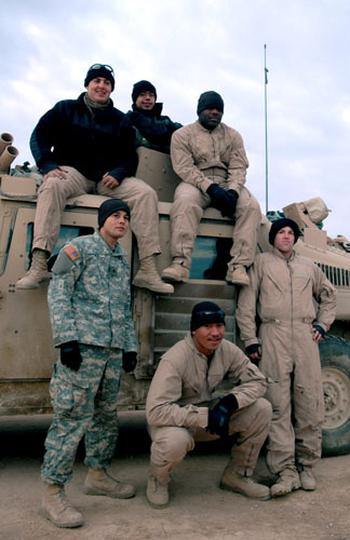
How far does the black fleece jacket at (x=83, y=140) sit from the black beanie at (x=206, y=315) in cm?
147

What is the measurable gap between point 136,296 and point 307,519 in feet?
7.03

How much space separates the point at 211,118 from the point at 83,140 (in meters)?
1.24

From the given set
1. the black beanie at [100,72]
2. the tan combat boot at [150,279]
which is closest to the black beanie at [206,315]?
the tan combat boot at [150,279]

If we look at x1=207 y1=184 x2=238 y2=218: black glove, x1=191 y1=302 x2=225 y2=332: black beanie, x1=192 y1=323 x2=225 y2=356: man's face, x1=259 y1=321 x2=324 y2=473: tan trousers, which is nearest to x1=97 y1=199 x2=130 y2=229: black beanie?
x1=191 y1=302 x2=225 y2=332: black beanie

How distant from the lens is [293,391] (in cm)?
469

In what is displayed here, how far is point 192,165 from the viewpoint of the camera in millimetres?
5266

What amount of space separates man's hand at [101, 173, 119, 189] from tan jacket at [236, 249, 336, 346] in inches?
55.1

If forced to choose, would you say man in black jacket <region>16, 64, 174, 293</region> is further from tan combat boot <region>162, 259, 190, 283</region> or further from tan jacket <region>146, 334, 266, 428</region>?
tan jacket <region>146, 334, 266, 428</region>

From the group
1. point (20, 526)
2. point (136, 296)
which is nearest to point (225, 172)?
point (136, 296)

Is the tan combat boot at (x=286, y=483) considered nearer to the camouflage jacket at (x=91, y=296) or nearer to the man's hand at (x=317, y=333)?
the man's hand at (x=317, y=333)

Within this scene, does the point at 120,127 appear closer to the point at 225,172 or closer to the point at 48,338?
the point at 225,172

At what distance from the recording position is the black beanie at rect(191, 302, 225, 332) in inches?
158

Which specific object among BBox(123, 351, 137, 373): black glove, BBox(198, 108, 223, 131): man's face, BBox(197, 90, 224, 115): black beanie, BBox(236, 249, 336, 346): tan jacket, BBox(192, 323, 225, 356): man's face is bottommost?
BBox(123, 351, 137, 373): black glove

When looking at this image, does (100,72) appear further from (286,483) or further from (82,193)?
(286,483)
